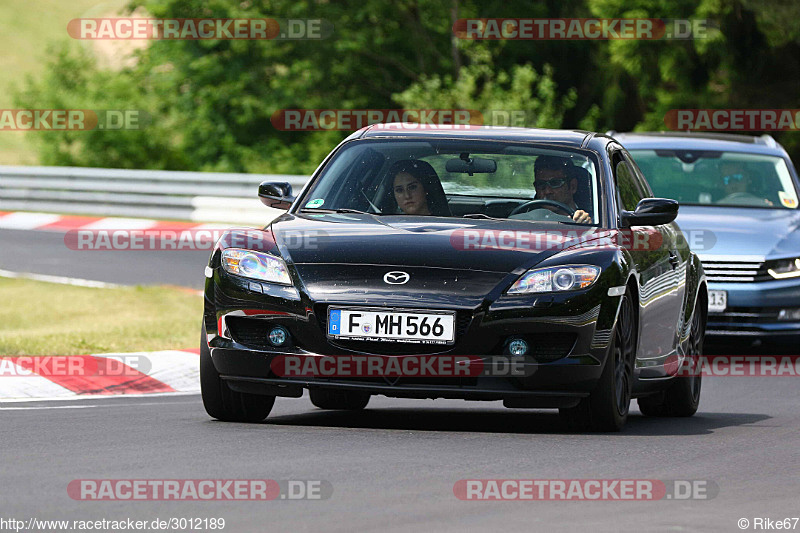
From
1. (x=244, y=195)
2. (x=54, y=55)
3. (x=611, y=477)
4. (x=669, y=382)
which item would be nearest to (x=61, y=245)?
(x=244, y=195)

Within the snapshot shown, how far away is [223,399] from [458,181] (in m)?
1.88

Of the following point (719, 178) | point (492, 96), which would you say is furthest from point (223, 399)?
point (492, 96)

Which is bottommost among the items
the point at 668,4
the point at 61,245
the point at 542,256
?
the point at 61,245

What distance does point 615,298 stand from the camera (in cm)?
801

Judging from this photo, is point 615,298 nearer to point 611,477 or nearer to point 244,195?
point 611,477

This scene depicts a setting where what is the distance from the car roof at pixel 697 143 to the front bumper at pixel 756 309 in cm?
202

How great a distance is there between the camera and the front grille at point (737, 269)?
Result: 42.9 feet

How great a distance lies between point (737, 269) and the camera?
1309 centimetres

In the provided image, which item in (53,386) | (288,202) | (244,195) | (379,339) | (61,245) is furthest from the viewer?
(244,195)

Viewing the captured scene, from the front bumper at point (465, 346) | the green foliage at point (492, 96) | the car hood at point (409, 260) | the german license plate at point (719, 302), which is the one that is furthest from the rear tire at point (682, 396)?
the green foliage at point (492, 96)

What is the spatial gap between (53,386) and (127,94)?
31132mm

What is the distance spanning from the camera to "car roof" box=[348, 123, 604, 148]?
926cm

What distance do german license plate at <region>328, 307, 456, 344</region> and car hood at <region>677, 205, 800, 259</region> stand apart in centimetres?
579

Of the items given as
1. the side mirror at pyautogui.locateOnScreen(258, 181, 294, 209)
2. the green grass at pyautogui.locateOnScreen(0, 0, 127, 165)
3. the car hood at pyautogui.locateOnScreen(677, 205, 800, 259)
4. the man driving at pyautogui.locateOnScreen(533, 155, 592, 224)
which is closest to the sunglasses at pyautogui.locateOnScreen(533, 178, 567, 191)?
the man driving at pyautogui.locateOnScreen(533, 155, 592, 224)
